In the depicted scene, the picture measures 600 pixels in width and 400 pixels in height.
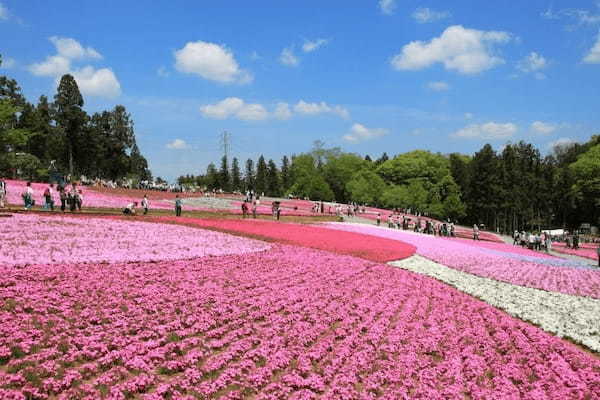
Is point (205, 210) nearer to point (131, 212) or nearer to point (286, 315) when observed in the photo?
point (131, 212)

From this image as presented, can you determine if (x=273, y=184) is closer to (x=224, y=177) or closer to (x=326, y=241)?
(x=224, y=177)

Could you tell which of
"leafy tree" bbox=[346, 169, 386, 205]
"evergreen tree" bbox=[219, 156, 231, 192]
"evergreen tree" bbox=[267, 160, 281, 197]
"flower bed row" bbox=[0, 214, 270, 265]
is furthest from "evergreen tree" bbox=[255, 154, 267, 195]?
"flower bed row" bbox=[0, 214, 270, 265]

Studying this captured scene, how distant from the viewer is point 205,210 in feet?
160

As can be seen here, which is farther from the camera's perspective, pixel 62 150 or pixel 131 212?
pixel 62 150

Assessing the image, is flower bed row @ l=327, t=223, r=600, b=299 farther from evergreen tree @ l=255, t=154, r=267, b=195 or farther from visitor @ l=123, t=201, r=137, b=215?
evergreen tree @ l=255, t=154, r=267, b=195

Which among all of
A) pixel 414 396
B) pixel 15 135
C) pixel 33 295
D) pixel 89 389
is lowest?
pixel 414 396

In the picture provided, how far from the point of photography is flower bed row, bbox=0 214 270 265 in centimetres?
1636

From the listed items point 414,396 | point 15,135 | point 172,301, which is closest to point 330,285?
point 172,301

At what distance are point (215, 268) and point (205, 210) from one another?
32.3m

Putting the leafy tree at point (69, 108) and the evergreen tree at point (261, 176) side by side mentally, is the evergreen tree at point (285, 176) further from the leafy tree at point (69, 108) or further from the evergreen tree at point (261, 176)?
the leafy tree at point (69, 108)

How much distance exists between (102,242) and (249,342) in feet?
40.0

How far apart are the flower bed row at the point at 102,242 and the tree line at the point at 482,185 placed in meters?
76.8

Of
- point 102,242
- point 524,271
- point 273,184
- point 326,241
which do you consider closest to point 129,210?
point 102,242

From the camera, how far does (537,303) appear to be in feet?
63.3
